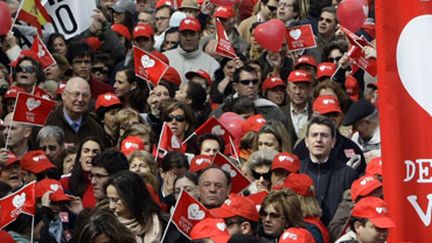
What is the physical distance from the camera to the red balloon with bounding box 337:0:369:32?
1842 cm

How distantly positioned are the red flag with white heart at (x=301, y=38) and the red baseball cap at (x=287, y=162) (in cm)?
590

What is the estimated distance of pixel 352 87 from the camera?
17422 mm

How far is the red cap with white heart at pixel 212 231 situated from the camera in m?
10.1

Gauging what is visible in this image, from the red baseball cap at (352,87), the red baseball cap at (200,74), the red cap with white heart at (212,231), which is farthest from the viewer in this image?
the red baseball cap at (200,74)

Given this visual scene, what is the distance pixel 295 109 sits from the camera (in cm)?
1667

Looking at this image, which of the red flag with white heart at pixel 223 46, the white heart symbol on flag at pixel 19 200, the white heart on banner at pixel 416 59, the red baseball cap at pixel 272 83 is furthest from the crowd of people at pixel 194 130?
the white heart on banner at pixel 416 59

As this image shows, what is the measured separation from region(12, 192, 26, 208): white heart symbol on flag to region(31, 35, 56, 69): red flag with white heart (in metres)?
6.48

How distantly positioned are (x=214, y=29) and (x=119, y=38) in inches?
47.7

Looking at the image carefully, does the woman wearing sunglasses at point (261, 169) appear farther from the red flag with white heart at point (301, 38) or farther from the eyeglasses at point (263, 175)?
the red flag with white heart at point (301, 38)

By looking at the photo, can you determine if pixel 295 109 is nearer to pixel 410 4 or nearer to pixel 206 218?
pixel 206 218

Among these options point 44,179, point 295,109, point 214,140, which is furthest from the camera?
point 295,109

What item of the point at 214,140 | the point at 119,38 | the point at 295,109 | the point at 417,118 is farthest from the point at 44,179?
the point at 119,38

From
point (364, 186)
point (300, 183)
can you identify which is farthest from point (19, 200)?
point (364, 186)

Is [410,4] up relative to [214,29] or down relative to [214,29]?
up
